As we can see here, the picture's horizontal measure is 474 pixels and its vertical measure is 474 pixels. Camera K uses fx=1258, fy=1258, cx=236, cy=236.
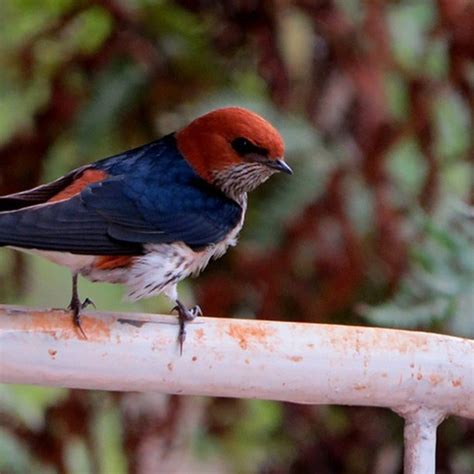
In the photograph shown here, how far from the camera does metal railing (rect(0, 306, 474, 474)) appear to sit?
147 cm

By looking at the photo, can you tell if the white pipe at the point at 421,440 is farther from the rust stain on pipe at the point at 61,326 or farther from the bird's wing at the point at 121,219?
the bird's wing at the point at 121,219

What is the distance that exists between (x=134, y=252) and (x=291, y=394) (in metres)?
0.60

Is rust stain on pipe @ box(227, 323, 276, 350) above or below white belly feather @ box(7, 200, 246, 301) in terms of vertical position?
below

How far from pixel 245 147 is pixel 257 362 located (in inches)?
32.4

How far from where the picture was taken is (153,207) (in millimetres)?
2148

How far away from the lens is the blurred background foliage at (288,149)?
2994 millimetres

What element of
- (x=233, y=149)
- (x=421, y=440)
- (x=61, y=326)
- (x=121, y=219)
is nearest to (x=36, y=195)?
(x=121, y=219)

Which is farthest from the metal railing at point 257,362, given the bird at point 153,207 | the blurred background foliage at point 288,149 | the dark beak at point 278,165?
the blurred background foliage at point 288,149

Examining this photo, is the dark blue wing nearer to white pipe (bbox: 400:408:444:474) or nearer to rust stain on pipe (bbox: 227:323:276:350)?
rust stain on pipe (bbox: 227:323:276:350)

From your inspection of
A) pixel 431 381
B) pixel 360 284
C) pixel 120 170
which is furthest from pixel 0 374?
pixel 360 284

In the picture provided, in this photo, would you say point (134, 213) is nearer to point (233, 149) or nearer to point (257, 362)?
point (233, 149)

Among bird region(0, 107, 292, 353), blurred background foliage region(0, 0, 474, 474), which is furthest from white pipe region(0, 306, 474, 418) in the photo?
blurred background foliage region(0, 0, 474, 474)

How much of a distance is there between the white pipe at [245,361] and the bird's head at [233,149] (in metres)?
0.73

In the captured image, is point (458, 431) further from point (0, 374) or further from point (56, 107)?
point (0, 374)
